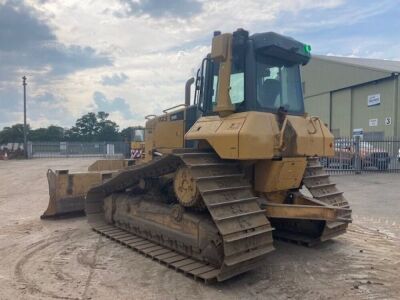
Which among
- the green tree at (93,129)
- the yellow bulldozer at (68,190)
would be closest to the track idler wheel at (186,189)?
the yellow bulldozer at (68,190)

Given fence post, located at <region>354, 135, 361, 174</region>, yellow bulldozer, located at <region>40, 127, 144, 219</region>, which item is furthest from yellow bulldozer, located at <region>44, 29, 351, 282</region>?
fence post, located at <region>354, 135, 361, 174</region>

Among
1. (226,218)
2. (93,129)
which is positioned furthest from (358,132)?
(93,129)

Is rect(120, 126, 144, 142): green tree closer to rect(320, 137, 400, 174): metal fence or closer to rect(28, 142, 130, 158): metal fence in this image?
rect(28, 142, 130, 158): metal fence

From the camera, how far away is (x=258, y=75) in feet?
18.5

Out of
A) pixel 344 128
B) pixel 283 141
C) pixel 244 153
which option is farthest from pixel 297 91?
pixel 344 128

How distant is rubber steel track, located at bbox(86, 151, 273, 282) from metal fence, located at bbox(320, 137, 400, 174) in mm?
14650

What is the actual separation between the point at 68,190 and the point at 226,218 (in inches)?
198

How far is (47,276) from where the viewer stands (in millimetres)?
5074

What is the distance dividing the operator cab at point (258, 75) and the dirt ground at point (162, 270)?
2.19 metres

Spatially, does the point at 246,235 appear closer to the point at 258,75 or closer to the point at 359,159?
the point at 258,75

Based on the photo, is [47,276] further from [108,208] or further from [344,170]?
[344,170]

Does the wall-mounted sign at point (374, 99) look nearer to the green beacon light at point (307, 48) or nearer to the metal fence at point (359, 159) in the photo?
the metal fence at point (359, 159)

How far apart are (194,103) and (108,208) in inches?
109

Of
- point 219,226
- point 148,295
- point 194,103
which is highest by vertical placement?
point 194,103
